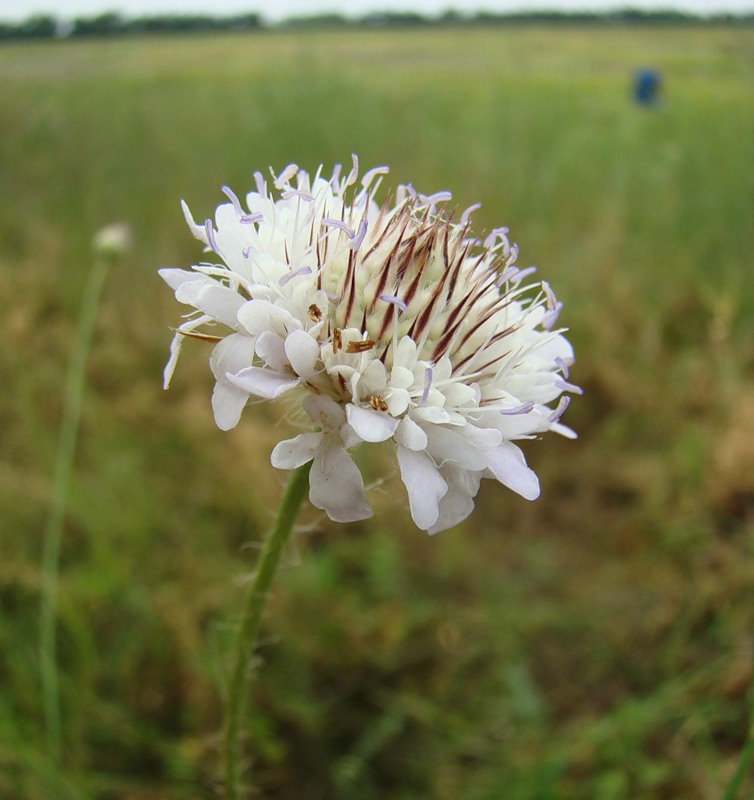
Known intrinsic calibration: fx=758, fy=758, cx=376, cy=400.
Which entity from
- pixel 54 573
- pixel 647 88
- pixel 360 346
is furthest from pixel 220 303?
pixel 647 88

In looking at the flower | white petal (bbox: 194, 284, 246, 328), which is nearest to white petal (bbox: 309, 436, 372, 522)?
the flower

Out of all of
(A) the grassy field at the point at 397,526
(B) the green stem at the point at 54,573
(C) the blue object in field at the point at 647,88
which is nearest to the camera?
(B) the green stem at the point at 54,573

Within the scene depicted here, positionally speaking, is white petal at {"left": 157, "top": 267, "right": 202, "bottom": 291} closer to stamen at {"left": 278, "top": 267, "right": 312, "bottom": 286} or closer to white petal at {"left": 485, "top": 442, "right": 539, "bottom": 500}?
stamen at {"left": 278, "top": 267, "right": 312, "bottom": 286}

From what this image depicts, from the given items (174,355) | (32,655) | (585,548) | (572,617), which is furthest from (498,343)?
(585,548)

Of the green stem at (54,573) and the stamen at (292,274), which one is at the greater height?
the stamen at (292,274)

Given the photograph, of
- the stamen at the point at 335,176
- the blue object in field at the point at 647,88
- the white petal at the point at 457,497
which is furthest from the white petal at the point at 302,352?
the blue object in field at the point at 647,88

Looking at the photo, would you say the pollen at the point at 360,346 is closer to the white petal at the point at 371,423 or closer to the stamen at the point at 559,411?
the white petal at the point at 371,423

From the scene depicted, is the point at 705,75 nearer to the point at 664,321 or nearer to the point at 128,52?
the point at 664,321
